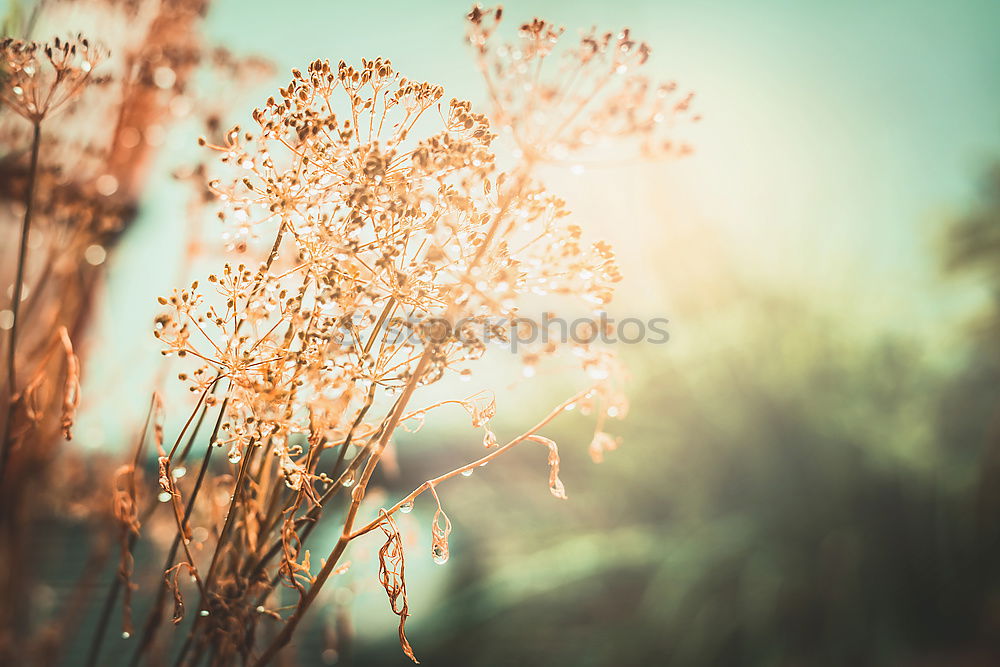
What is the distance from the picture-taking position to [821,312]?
249 cm

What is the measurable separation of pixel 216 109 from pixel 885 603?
225 centimetres

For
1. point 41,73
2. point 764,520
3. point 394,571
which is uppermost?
point 41,73

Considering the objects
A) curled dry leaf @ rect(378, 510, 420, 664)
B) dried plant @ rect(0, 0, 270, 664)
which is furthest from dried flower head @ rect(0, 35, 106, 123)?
curled dry leaf @ rect(378, 510, 420, 664)

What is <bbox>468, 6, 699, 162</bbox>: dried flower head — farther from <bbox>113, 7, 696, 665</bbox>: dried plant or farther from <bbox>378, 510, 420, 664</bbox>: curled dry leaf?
<bbox>378, 510, 420, 664</bbox>: curled dry leaf

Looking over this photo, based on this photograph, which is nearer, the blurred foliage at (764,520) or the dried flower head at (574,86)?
the dried flower head at (574,86)

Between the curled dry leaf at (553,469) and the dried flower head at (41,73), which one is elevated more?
the dried flower head at (41,73)

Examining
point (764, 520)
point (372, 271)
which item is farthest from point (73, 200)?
point (764, 520)

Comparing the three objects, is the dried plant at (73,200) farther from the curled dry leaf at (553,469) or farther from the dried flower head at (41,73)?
the curled dry leaf at (553,469)

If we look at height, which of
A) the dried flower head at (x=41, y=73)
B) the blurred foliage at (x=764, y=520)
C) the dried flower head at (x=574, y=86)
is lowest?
the blurred foliage at (x=764, y=520)

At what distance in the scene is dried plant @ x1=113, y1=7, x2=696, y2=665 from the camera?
33 cm

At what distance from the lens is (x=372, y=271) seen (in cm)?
33

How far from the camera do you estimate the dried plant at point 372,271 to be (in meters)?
0.33

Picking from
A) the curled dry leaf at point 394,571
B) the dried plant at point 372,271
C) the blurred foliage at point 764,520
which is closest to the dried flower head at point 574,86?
the dried plant at point 372,271

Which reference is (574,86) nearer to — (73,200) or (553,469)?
(553,469)
